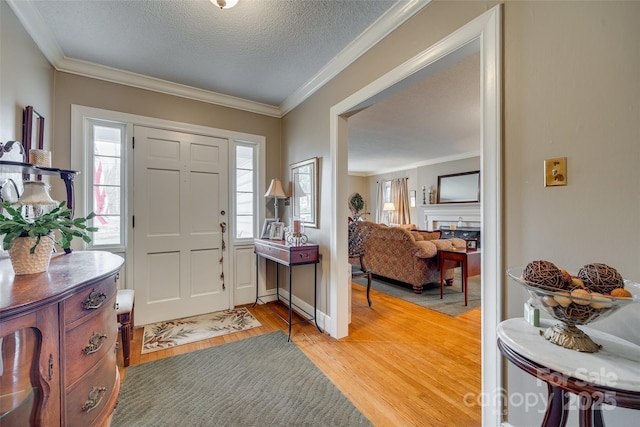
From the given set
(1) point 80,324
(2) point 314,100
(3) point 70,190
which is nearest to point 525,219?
(1) point 80,324

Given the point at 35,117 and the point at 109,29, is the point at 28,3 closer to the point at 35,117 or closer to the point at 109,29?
the point at 109,29

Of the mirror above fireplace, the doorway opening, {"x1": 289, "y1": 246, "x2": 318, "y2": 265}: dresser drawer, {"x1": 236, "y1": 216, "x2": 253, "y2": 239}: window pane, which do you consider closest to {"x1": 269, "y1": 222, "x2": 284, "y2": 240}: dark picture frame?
{"x1": 236, "y1": 216, "x2": 253, "y2": 239}: window pane

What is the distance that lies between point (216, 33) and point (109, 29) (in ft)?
2.55

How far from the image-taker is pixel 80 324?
106cm

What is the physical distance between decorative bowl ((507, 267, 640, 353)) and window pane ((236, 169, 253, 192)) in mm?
2970

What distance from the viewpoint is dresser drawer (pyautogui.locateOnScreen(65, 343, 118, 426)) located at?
1.01 m

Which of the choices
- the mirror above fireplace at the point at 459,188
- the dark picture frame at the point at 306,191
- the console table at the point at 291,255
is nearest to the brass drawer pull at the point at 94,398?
the console table at the point at 291,255

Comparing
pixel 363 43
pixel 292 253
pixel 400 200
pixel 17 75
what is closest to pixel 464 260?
pixel 292 253

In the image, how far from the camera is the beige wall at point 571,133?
3.21ft

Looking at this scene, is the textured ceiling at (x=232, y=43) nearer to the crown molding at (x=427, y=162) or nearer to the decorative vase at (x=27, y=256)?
the decorative vase at (x=27, y=256)

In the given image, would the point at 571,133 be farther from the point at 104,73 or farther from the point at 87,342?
the point at 104,73

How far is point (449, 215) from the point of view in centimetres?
666

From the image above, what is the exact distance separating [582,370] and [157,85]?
363cm

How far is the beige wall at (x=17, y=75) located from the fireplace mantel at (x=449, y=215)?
22.4ft
